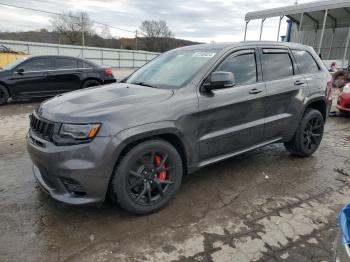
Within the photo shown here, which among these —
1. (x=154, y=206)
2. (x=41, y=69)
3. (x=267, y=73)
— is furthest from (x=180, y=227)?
(x=41, y=69)

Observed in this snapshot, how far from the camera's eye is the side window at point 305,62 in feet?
15.1

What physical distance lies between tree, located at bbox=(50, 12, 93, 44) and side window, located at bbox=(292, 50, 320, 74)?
5081cm

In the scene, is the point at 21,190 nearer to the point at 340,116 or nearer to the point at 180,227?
the point at 180,227

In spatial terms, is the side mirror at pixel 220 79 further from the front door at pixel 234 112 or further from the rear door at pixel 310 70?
the rear door at pixel 310 70

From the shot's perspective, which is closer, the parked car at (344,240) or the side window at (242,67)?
the parked car at (344,240)

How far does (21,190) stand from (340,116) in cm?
802

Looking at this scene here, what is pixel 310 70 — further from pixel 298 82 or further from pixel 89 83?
pixel 89 83

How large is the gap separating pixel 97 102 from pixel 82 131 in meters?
0.41

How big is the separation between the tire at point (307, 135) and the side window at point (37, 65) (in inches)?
302

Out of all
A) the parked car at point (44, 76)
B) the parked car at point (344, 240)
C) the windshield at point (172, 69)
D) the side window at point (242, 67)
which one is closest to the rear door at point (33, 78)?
the parked car at point (44, 76)

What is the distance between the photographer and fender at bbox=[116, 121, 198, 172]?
9.04ft

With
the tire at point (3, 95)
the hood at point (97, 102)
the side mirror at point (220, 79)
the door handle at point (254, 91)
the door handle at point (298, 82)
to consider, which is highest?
the side mirror at point (220, 79)

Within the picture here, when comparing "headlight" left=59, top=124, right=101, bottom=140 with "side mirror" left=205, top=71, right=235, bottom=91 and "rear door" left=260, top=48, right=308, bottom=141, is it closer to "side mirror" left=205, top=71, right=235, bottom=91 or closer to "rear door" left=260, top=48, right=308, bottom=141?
"side mirror" left=205, top=71, right=235, bottom=91

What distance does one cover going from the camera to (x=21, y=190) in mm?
3602
